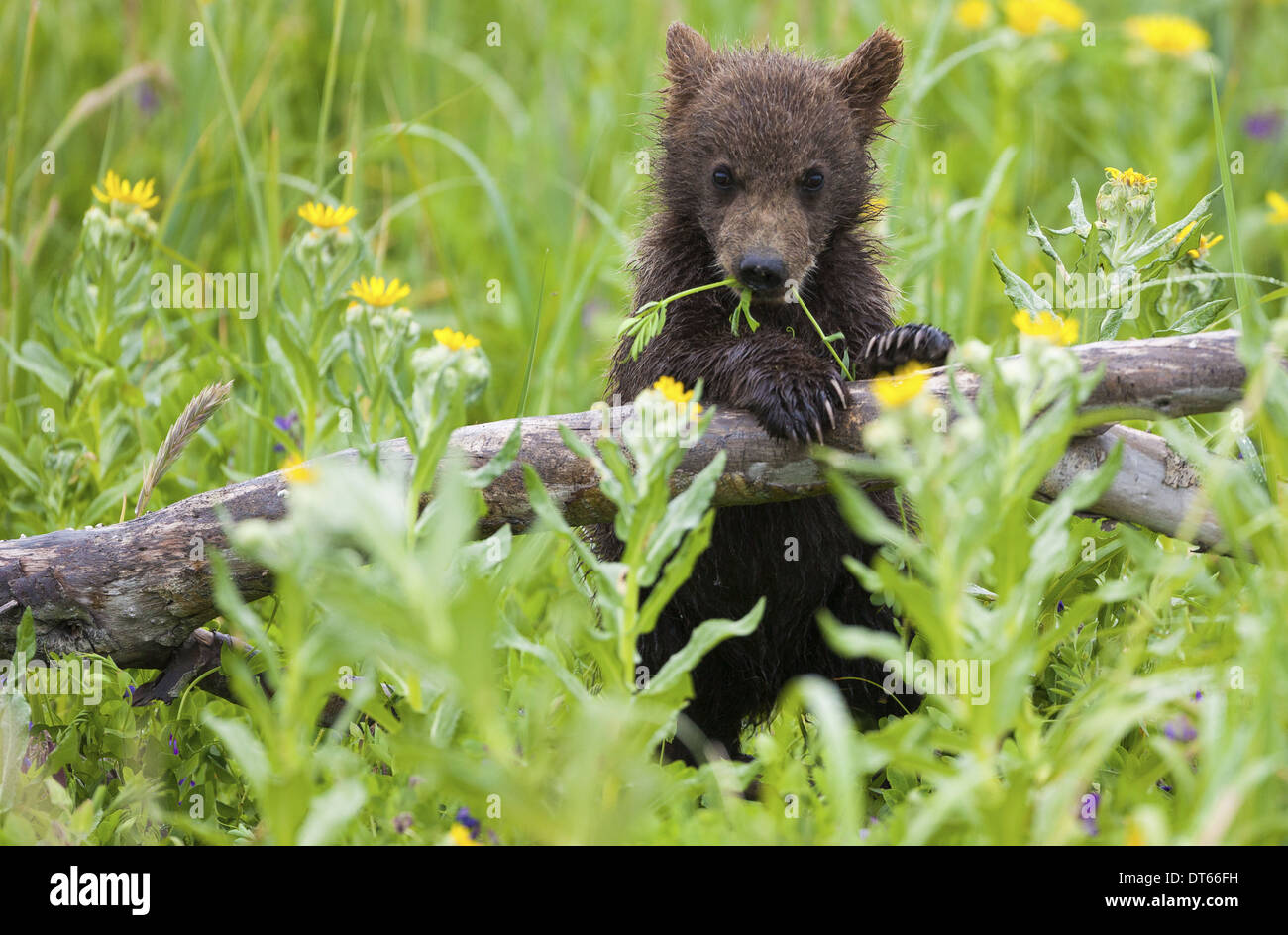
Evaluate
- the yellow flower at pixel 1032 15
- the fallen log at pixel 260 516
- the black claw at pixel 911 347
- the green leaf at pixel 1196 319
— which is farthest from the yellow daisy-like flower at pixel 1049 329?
the yellow flower at pixel 1032 15

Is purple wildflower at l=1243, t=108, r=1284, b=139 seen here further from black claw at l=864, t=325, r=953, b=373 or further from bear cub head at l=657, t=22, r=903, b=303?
black claw at l=864, t=325, r=953, b=373

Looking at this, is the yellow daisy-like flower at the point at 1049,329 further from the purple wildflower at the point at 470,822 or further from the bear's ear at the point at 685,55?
the bear's ear at the point at 685,55

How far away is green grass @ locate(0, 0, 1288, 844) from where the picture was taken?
5.99 ft

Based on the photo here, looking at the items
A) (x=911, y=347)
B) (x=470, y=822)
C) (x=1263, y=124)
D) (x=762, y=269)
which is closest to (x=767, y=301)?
(x=762, y=269)

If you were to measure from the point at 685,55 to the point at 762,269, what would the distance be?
1034 mm

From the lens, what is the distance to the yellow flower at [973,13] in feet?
18.3

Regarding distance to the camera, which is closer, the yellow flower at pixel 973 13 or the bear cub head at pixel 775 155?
the bear cub head at pixel 775 155

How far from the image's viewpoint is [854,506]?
1.88 m

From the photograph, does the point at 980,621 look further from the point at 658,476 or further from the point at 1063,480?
the point at 1063,480

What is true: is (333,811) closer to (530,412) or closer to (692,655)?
(692,655)

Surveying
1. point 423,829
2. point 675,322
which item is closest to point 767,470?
point 675,322

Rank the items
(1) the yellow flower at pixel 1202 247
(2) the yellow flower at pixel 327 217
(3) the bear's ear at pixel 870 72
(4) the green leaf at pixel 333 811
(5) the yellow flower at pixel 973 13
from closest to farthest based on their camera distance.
A: (4) the green leaf at pixel 333 811
(2) the yellow flower at pixel 327 217
(1) the yellow flower at pixel 1202 247
(3) the bear's ear at pixel 870 72
(5) the yellow flower at pixel 973 13

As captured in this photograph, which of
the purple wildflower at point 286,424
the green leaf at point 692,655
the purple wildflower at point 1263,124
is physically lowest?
the green leaf at point 692,655

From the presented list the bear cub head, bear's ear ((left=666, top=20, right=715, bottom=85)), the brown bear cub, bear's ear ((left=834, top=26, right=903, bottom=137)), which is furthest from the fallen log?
bear's ear ((left=666, top=20, right=715, bottom=85))
